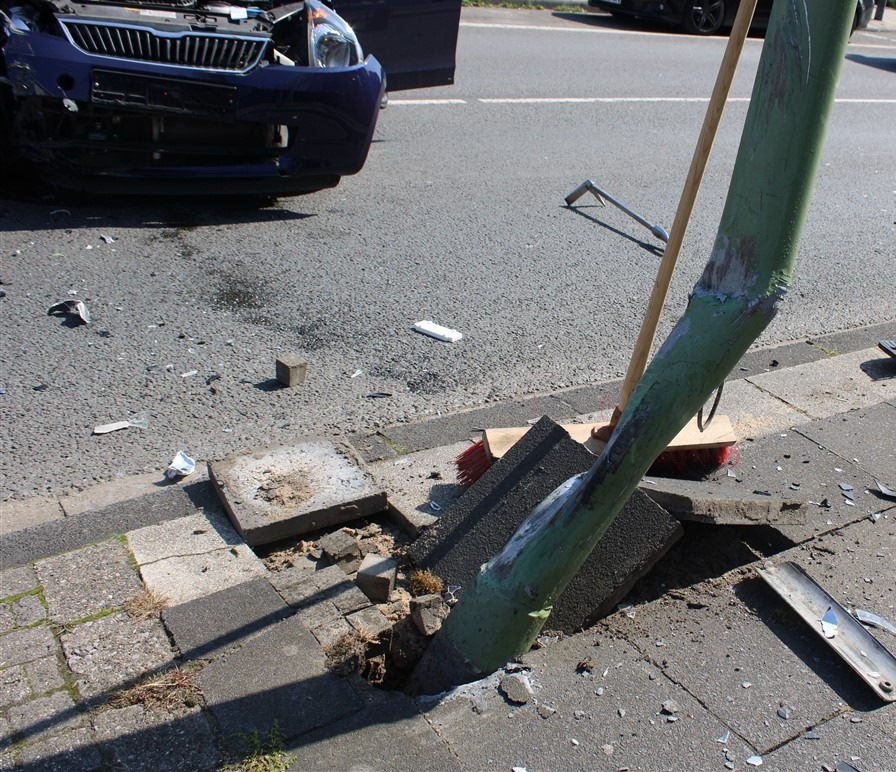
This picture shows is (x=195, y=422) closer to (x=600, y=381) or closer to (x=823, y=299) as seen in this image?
(x=600, y=381)

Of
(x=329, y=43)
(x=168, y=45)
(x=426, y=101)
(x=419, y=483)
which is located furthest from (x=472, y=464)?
(x=426, y=101)

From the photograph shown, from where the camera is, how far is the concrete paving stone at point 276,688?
2436 mm

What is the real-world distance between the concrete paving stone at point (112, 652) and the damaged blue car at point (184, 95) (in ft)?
11.9

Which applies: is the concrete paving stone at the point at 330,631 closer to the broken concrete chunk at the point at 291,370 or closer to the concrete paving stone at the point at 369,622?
the concrete paving stone at the point at 369,622

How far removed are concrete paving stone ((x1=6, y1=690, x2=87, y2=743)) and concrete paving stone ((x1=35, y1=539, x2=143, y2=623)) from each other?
1.09 feet

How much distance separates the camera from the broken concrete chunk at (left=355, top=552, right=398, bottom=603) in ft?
9.75

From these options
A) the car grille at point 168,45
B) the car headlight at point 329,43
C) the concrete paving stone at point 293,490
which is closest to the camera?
the concrete paving stone at point 293,490

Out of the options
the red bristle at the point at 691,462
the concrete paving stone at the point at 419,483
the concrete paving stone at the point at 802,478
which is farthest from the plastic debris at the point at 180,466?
the concrete paving stone at the point at 802,478

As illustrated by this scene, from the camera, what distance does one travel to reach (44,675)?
256cm

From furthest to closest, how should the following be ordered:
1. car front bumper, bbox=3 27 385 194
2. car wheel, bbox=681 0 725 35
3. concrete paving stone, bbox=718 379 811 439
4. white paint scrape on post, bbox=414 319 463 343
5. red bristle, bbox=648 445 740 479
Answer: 1. car wheel, bbox=681 0 725 35
2. car front bumper, bbox=3 27 385 194
3. white paint scrape on post, bbox=414 319 463 343
4. concrete paving stone, bbox=718 379 811 439
5. red bristle, bbox=648 445 740 479

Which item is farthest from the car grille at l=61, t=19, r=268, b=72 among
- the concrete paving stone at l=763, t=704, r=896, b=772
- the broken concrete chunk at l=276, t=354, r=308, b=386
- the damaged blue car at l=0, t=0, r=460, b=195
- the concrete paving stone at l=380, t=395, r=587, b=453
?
the concrete paving stone at l=763, t=704, r=896, b=772

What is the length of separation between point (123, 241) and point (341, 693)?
12.7ft

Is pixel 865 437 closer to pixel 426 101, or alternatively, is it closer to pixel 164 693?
pixel 164 693

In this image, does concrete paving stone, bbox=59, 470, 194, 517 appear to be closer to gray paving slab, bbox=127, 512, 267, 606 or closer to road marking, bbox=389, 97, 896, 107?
gray paving slab, bbox=127, 512, 267, 606
